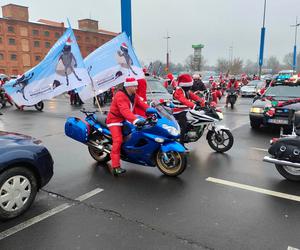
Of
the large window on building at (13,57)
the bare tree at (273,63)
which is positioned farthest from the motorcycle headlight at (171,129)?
the bare tree at (273,63)

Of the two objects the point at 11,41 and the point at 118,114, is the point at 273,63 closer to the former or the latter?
the point at 11,41

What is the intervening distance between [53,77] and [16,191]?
3492mm

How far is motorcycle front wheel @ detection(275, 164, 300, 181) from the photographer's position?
5.10 meters

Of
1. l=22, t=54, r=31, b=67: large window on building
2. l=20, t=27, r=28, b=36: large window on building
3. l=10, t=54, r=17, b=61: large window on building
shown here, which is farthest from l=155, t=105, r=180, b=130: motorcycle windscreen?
l=20, t=27, r=28, b=36: large window on building

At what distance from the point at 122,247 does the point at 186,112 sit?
3.98m

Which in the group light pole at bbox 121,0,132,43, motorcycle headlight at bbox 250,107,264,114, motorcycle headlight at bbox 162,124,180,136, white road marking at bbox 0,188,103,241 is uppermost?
light pole at bbox 121,0,132,43

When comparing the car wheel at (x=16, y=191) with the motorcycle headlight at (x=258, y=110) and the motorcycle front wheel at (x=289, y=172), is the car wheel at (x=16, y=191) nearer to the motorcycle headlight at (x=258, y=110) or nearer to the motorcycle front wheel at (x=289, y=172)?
the motorcycle front wheel at (x=289, y=172)

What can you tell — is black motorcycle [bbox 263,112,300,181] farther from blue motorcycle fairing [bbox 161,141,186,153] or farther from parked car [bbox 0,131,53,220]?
parked car [bbox 0,131,53,220]

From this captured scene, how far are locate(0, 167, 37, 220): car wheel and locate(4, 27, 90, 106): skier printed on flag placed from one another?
2.93 m

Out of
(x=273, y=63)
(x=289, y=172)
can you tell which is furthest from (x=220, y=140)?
(x=273, y=63)

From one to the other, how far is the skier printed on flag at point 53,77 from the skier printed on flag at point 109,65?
0.48 meters

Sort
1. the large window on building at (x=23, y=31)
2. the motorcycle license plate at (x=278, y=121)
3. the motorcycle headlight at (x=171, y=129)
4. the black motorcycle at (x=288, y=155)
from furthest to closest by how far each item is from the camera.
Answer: the large window on building at (x=23, y=31) < the motorcycle license plate at (x=278, y=121) < the motorcycle headlight at (x=171, y=129) < the black motorcycle at (x=288, y=155)

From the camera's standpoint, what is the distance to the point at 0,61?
2512 inches

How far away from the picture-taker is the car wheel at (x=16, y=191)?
3648 millimetres
